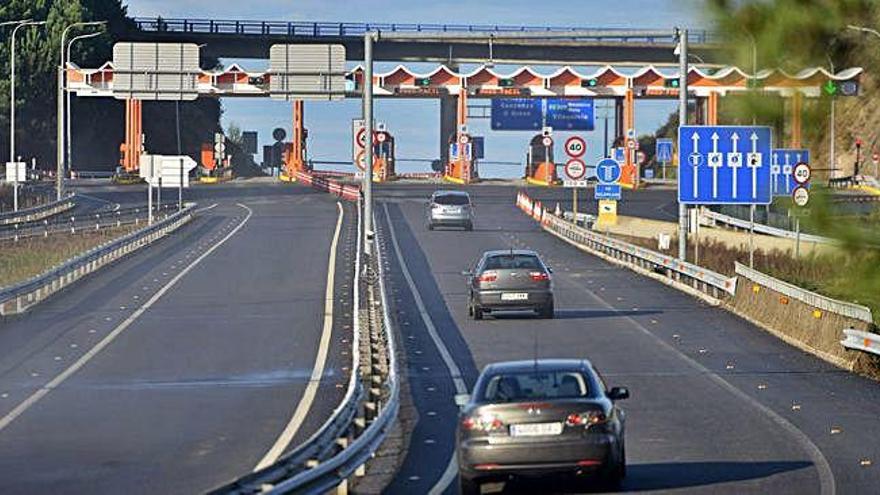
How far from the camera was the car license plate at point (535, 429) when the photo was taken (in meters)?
16.5

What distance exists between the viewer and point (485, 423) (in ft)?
54.4

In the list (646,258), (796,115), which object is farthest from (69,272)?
(796,115)

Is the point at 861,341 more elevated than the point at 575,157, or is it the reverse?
the point at 575,157

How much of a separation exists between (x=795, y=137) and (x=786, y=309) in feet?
91.6

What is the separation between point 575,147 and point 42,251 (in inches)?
709

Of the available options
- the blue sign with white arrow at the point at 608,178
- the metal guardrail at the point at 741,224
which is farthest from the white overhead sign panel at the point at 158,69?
the metal guardrail at the point at 741,224

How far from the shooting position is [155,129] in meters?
136

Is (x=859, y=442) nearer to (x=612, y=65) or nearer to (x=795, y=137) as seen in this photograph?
(x=795, y=137)

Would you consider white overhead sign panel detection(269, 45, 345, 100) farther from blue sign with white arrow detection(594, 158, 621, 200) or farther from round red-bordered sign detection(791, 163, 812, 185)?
round red-bordered sign detection(791, 163, 812, 185)

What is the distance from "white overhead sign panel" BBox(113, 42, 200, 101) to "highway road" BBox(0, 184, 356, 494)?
642 cm

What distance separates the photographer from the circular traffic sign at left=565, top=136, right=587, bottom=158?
58469 mm

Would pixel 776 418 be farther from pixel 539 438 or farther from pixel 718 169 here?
pixel 718 169

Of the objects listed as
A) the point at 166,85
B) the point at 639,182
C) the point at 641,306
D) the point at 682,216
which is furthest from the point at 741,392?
the point at 639,182

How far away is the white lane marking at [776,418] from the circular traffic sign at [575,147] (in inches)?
806
